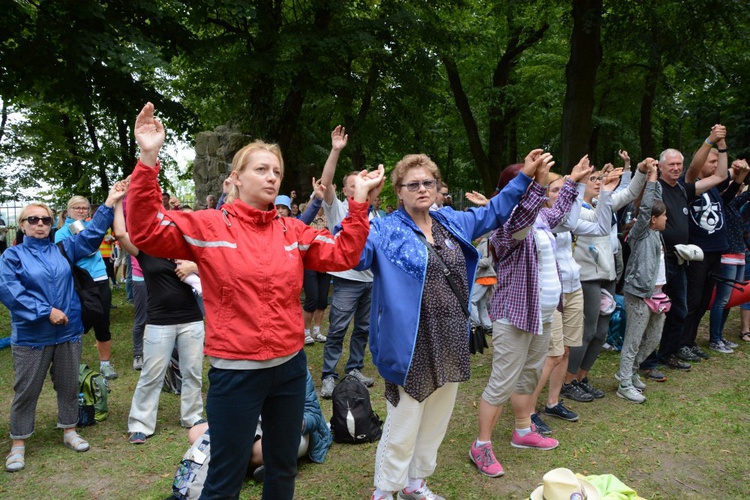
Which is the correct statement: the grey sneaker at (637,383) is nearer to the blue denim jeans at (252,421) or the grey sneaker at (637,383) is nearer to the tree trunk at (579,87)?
the blue denim jeans at (252,421)

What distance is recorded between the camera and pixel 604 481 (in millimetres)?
2938

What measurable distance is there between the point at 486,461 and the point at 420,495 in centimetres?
68

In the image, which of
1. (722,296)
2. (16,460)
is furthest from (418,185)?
(722,296)

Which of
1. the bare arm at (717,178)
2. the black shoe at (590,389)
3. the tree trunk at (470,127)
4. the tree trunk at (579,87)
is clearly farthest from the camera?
the tree trunk at (470,127)

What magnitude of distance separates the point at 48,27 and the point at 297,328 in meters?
8.09

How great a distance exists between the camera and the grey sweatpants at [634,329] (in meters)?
5.55

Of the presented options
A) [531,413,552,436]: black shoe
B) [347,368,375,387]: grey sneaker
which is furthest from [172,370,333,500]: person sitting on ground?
[531,413,552,436]: black shoe

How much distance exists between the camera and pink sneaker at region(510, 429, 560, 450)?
14.7 feet

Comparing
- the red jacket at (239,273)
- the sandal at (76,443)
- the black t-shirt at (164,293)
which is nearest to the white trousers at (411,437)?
the red jacket at (239,273)

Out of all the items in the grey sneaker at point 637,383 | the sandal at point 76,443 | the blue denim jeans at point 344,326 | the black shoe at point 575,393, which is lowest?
the sandal at point 76,443

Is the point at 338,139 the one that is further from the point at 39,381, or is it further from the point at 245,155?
the point at 39,381

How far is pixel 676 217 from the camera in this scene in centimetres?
625

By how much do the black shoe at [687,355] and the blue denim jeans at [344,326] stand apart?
12.5 feet

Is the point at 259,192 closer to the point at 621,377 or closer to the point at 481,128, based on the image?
the point at 621,377
